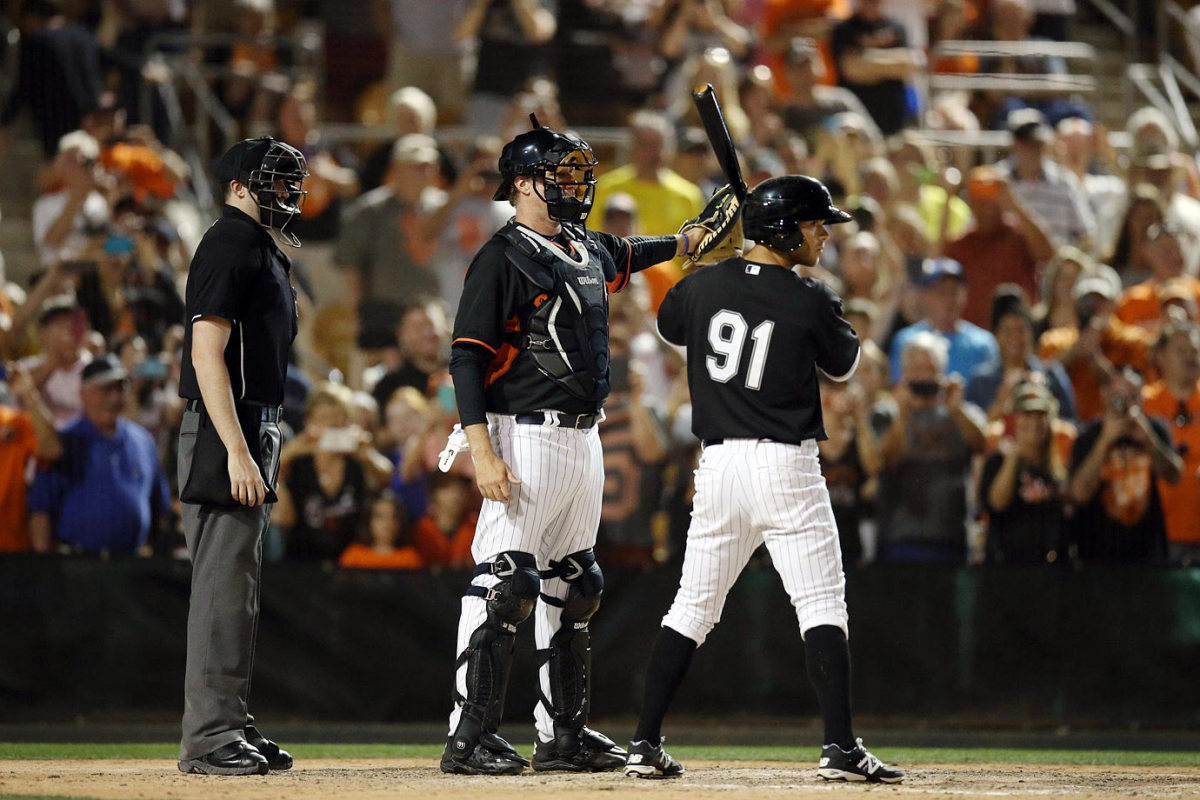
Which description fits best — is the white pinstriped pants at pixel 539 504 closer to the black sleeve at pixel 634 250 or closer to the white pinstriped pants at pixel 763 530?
the white pinstriped pants at pixel 763 530

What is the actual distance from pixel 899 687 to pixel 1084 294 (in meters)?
2.89

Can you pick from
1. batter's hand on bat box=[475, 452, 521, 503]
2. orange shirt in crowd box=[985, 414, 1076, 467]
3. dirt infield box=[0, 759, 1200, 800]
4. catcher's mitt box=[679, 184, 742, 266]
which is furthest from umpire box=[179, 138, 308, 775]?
orange shirt in crowd box=[985, 414, 1076, 467]

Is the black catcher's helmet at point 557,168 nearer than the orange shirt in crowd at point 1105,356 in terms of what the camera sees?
Yes

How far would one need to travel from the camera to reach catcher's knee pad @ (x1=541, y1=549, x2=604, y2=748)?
20.6 ft

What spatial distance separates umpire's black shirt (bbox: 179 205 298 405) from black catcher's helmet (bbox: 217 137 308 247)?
88 millimetres

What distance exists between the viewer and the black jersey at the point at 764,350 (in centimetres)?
599

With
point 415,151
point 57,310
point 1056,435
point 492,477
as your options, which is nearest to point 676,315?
point 492,477

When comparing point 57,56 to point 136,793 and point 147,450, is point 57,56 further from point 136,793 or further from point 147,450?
point 136,793

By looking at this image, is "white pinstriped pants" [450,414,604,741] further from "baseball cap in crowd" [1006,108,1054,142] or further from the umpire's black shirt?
"baseball cap in crowd" [1006,108,1054,142]

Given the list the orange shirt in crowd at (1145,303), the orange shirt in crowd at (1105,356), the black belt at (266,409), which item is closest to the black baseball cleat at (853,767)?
the black belt at (266,409)

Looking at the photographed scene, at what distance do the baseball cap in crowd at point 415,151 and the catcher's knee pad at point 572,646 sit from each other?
5.96 metres

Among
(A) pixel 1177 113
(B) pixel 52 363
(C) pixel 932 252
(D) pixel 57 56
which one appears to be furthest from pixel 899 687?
(D) pixel 57 56

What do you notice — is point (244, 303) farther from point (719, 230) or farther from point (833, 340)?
point (833, 340)

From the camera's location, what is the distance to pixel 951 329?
10.8 meters
